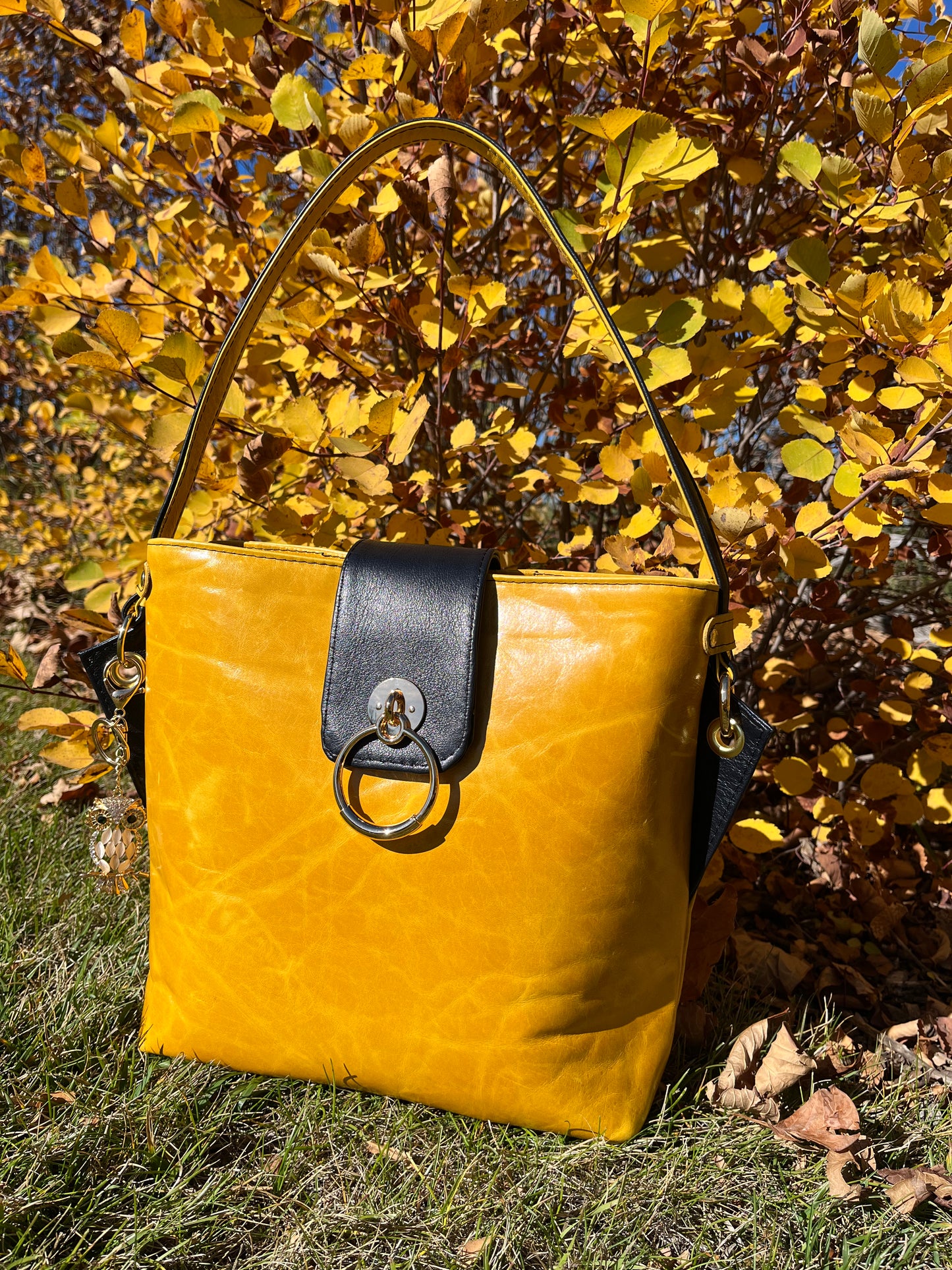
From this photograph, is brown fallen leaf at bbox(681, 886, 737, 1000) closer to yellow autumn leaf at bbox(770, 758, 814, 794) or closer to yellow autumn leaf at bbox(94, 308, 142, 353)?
yellow autumn leaf at bbox(770, 758, 814, 794)

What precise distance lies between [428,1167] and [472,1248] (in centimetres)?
12

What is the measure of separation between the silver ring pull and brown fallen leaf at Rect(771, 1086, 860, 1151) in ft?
2.08

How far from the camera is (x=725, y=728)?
3.22 ft

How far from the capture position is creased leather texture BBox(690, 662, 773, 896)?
0.99 meters

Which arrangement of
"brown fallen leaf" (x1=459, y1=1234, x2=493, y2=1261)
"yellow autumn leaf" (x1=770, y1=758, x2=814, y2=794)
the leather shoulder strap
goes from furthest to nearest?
"yellow autumn leaf" (x1=770, y1=758, x2=814, y2=794) < the leather shoulder strap < "brown fallen leaf" (x1=459, y1=1234, x2=493, y2=1261)

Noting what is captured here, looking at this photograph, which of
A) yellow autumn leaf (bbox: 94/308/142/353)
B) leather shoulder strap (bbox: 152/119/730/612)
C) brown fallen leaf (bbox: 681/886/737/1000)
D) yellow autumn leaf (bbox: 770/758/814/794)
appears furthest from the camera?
yellow autumn leaf (bbox: 770/758/814/794)

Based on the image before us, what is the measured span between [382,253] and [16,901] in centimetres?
120

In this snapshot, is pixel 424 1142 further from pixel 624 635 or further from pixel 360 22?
pixel 360 22

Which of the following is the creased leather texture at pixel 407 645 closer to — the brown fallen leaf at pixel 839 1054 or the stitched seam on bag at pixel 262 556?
the stitched seam on bag at pixel 262 556

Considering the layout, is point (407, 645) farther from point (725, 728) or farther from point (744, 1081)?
point (744, 1081)

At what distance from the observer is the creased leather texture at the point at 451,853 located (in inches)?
37.0

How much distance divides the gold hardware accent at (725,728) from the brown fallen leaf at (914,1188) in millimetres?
559

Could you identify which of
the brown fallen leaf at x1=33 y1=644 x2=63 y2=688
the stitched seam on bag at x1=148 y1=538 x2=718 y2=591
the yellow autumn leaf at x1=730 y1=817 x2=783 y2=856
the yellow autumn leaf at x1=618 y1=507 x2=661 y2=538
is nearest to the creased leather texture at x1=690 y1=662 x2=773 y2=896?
the stitched seam on bag at x1=148 y1=538 x2=718 y2=591

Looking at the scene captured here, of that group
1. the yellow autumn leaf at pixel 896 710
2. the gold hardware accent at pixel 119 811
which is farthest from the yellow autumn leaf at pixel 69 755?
the yellow autumn leaf at pixel 896 710
